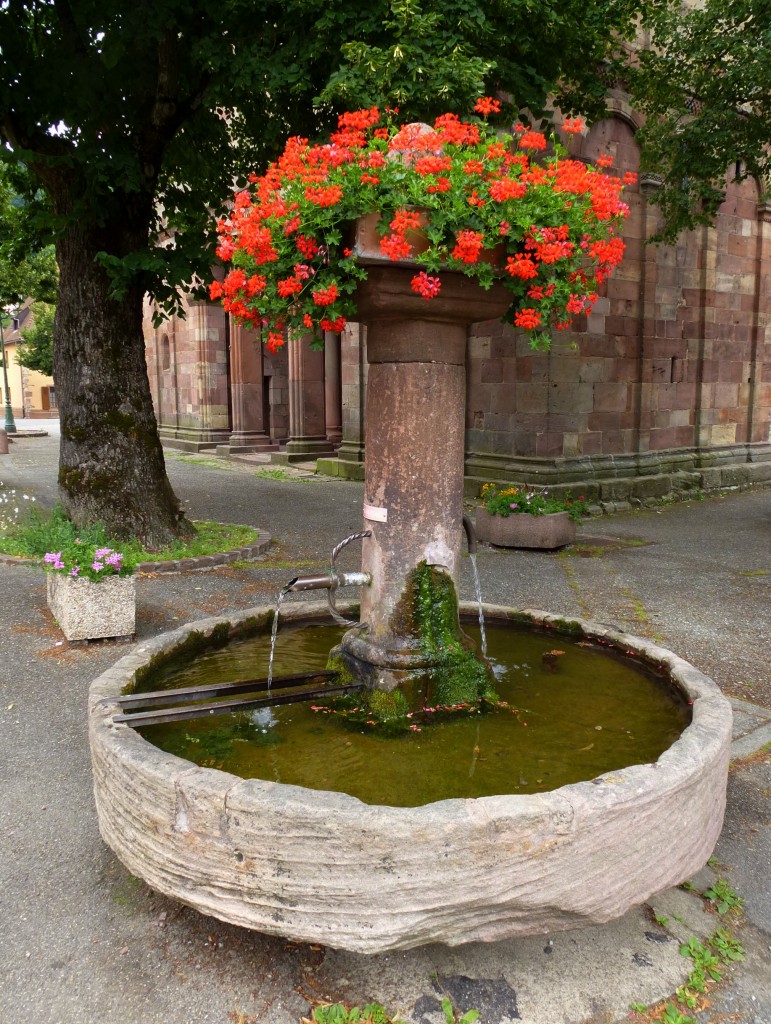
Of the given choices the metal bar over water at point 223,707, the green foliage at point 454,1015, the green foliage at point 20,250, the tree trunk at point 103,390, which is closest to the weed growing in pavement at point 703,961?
the green foliage at point 454,1015

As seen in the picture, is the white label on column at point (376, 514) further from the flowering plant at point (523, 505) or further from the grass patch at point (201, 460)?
the grass patch at point (201, 460)

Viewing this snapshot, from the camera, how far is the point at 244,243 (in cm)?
298

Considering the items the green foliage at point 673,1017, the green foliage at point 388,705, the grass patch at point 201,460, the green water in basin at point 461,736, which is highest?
the green foliage at point 388,705

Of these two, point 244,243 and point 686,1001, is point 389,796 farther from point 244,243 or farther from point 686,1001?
point 244,243

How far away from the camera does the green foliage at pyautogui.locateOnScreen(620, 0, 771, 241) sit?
350 inches

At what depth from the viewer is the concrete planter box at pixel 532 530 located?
9.10 metres

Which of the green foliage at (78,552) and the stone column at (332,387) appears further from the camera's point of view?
the stone column at (332,387)

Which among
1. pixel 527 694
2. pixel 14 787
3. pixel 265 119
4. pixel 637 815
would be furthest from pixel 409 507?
pixel 265 119

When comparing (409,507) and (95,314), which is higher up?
(95,314)

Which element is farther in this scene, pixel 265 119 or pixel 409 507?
pixel 265 119

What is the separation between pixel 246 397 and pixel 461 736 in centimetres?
1872

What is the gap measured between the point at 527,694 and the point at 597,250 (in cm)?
203

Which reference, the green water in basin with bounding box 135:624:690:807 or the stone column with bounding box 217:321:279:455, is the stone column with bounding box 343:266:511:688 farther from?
the stone column with bounding box 217:321:279:455

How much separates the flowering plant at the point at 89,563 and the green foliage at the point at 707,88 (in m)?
8.16
